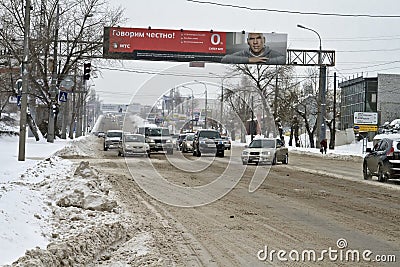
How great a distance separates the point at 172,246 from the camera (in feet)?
30.0

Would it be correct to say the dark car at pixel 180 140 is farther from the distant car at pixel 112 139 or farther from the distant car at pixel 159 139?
the distant car at pixel 112 139

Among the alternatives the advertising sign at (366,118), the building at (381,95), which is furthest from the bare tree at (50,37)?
the building at (381,95)

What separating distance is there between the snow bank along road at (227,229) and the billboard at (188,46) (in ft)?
101

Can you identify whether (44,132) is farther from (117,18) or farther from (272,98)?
Result: (272,98)

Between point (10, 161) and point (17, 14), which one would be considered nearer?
point (10, 161)

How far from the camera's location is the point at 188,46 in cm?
4897

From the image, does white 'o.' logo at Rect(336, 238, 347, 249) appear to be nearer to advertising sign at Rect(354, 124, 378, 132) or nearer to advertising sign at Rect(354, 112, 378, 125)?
advertising sign at Rect(354, 124, 378, 132)


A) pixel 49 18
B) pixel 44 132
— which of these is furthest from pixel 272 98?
pixel 49 18

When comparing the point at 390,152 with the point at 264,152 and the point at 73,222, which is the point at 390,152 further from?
the point at 73,222

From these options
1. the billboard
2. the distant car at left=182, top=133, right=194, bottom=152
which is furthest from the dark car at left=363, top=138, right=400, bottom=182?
Answer: the billboard

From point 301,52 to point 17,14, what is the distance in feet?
78.1

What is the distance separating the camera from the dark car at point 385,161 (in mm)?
21828

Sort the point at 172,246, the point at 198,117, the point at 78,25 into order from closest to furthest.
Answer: the point at 172,246
the point at 198,117
the point at 78,25

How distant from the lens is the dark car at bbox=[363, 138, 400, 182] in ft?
71.6
